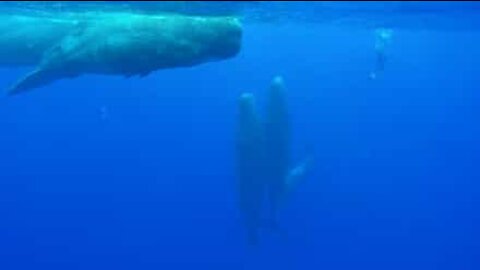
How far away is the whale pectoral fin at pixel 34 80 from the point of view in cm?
1112

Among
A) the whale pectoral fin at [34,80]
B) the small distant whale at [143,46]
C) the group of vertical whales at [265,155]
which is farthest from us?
the group of vertical whales at [265,155]

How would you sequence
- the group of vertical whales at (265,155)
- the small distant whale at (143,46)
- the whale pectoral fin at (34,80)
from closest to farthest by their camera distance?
the small distant whale at (143,46) → the whale pectoral fin at (34,80) → the group of vertical whales at (265,155)

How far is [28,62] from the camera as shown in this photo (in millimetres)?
13805

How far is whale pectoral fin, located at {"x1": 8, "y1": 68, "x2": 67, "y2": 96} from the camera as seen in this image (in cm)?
1112

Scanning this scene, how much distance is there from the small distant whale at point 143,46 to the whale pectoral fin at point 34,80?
0.02m

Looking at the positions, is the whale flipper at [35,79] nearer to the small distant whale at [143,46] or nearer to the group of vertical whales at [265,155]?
the small distant whale at [143,46]

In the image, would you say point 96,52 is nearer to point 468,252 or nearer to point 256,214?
point 256,214

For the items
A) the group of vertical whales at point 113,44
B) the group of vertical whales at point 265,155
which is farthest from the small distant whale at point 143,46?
the group of vertical whales at point 265,155

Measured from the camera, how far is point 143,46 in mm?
→ 9852

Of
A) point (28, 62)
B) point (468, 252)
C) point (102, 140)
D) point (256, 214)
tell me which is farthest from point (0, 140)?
point (28, 62)

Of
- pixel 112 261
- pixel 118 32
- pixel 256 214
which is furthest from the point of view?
pixel 112 261

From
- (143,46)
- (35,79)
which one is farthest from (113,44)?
(35,79)

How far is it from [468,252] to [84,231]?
2341 centimetres

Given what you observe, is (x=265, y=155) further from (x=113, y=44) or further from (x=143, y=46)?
(x=143, y=46)
